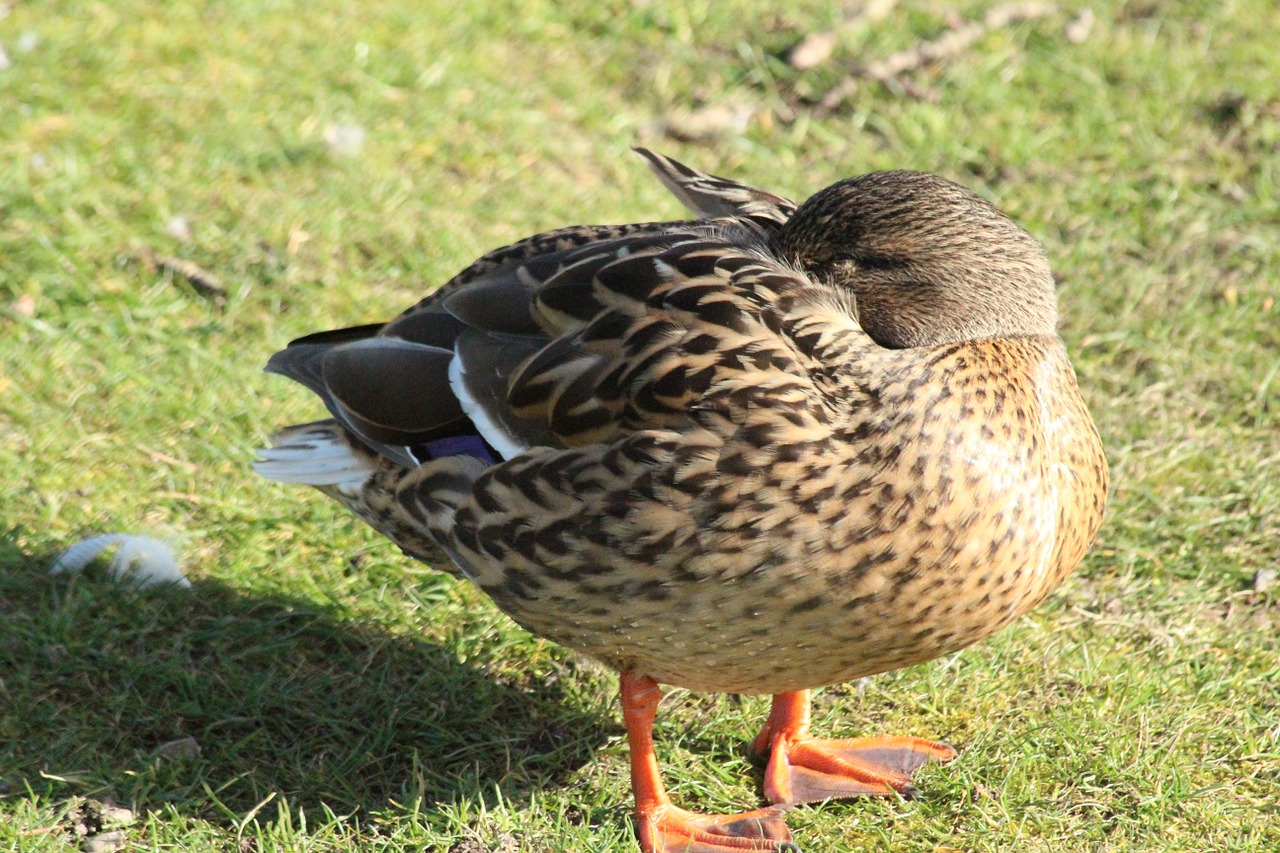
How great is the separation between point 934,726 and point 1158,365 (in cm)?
172

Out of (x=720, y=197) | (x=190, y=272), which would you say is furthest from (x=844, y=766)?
(x=190, y=272)

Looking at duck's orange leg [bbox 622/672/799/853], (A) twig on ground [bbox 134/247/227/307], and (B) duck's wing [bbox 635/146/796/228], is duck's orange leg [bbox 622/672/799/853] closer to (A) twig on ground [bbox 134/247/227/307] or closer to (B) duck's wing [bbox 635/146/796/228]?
(B) duck's wing [bbox 635/146/796/228]

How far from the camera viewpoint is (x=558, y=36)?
6.21 meters

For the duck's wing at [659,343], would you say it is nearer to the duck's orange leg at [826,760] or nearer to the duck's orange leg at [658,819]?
the duck's orange leg at [658,819]

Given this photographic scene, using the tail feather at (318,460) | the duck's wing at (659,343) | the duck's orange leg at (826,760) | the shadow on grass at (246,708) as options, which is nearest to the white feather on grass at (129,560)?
the shadow on grass at (246,708)

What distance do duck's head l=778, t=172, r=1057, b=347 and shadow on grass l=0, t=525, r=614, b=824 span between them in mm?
1278

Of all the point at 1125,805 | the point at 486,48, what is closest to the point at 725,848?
the point at 1125,805

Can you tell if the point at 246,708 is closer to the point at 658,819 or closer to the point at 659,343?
the point at 658,819

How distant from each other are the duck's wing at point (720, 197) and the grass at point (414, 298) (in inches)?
46.6

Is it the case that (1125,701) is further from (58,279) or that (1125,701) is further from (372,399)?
(58,279)

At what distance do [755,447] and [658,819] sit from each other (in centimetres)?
97

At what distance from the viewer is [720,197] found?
3525mm

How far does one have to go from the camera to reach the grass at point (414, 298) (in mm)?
3371

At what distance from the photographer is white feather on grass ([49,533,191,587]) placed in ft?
12.4
